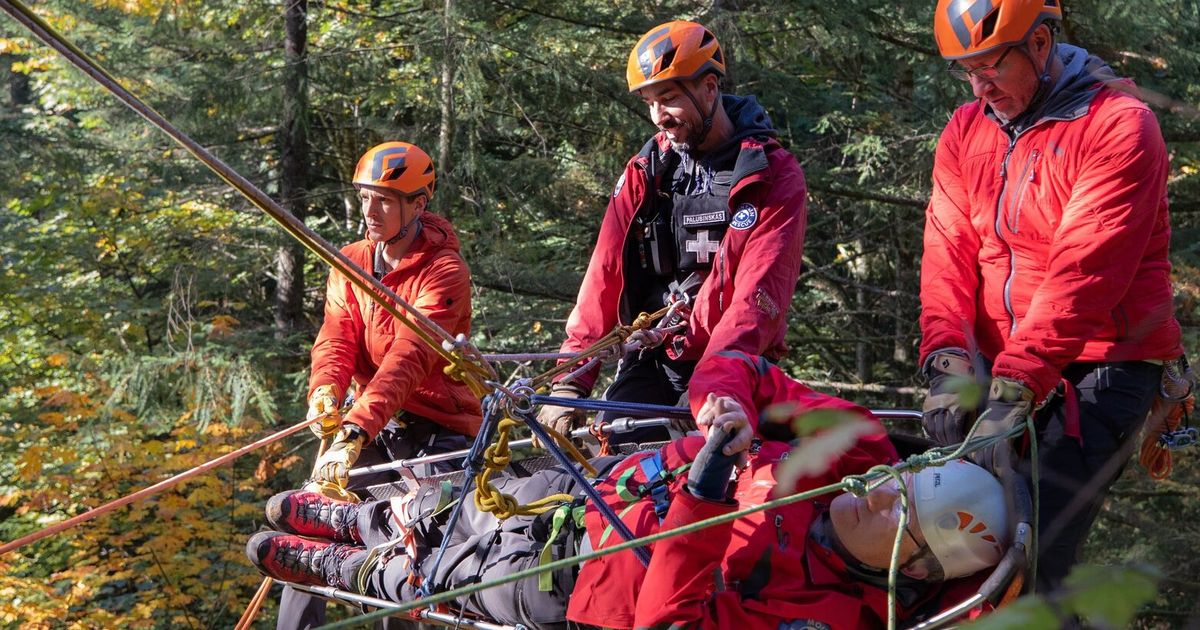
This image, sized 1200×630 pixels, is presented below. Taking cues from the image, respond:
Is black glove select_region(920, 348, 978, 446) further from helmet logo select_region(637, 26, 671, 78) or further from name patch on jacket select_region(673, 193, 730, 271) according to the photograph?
helmet logo select_region(637, 26, 671, 78)

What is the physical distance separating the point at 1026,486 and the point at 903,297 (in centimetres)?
777

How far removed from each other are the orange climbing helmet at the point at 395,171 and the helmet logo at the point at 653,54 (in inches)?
58.4

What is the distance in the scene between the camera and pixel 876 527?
3.44 metres

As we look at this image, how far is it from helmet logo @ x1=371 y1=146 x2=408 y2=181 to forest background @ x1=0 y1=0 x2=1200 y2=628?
13.3ft

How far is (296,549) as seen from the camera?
16.1 feet

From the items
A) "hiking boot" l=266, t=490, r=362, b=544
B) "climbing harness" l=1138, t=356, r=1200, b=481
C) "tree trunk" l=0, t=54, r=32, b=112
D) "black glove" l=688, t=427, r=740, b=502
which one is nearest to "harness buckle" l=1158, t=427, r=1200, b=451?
"climbing harness" l=1138, t=356, r=1200, b=481

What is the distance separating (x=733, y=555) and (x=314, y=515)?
222 centimetres

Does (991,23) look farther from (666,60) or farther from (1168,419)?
(1168,419)

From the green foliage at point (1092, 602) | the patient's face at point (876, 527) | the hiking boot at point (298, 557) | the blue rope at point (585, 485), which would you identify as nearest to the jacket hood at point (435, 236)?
the hiking boot at point (298, 557)

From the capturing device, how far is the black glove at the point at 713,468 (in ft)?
10.9

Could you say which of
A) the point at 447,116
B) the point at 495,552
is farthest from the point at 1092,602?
the point at 447,116

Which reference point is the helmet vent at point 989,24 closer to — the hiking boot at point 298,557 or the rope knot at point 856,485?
the rope knot at point 856,485

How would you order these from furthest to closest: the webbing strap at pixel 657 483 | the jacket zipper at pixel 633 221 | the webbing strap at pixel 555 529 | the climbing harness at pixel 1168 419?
the jacket zipper at pixel 633 221 → the webbing strap at pixel 555 529 → the webbing strap at pixel 657 483 → the climbing harness at pixel 1168 419

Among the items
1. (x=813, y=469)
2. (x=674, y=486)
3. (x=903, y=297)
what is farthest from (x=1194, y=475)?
(x=813, y=469)
